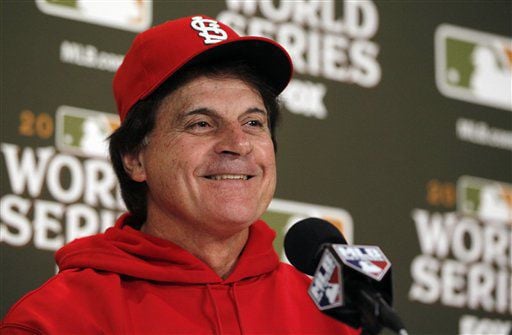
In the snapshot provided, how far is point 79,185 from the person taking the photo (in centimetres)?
230

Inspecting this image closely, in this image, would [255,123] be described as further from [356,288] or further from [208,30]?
[356,288]

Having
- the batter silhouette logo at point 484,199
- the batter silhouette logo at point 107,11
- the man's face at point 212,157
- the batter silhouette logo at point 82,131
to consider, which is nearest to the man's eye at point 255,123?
the man's face at point 212,157

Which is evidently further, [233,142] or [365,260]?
[233,142]

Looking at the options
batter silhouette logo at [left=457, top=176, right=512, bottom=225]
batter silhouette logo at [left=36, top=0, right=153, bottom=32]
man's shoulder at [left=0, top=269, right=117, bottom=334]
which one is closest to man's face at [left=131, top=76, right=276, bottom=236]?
man's shoulder at [left=0, top=269, right=117, bottom=334]

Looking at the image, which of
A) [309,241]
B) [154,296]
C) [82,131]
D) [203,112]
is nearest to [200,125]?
[203,112]

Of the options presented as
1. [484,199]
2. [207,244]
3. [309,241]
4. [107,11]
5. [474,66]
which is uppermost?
[309,241]

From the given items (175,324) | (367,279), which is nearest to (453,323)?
(175,324)

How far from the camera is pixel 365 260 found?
1.26m

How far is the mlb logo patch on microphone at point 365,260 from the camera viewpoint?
1.23 m

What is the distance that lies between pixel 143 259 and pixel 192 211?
114 mm

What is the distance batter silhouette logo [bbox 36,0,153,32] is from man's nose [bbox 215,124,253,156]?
0.71 metres

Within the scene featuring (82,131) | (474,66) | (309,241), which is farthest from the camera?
(474,66)

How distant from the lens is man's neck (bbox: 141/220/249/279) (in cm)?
183

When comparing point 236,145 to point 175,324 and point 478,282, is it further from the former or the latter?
point 478,282
